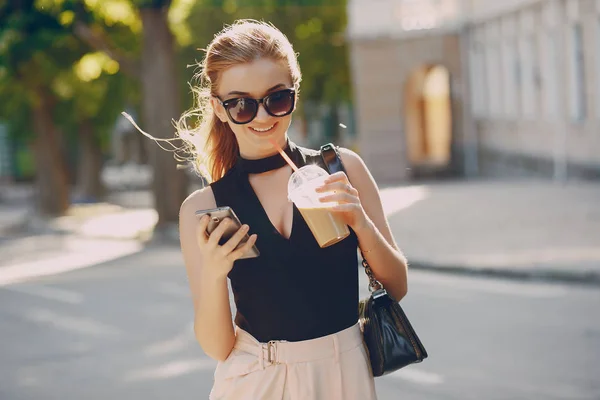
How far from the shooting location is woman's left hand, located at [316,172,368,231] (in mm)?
3135

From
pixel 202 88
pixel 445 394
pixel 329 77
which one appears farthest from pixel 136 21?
pixel 202 88

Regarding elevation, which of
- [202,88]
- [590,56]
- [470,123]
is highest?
[202,88]

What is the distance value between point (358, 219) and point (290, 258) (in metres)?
0.23

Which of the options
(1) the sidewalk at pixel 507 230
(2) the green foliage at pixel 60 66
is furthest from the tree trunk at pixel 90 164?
(1) the sidewalk at pixel 507 230

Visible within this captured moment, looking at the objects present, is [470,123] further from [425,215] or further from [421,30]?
[425,215]

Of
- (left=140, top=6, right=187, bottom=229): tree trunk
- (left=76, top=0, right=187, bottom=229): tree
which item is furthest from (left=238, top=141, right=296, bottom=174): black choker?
(left=140, top=6, right=187, bottom=229): tree trunk

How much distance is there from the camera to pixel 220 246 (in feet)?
10.5

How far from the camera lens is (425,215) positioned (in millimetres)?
22734

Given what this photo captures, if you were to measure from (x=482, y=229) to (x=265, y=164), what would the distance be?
51.6 feet

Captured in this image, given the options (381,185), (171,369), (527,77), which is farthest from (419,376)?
(381,185)

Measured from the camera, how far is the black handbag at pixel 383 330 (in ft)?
11.3

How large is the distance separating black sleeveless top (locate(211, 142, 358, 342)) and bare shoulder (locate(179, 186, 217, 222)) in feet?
0.59

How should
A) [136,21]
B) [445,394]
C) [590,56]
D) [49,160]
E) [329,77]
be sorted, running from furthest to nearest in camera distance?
[329,77] < [49,160] < [136,21] < [590,56] < [445,394]

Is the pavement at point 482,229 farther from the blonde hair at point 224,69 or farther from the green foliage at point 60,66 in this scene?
the blonde hair at point 224,69
